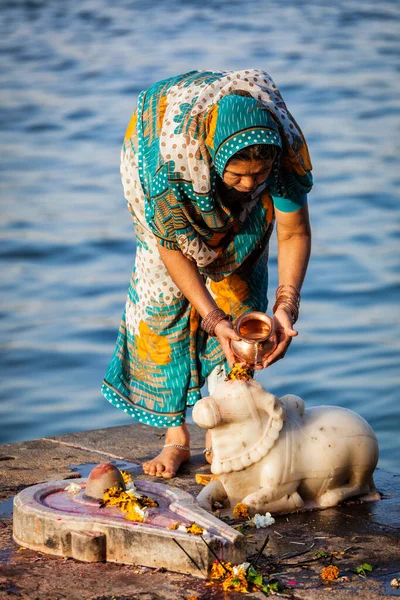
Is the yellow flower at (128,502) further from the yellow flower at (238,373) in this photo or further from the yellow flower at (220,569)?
the yellow flower at (238,373)

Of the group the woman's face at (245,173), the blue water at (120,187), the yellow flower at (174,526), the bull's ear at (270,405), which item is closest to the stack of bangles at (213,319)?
the bull's ear at (270,405)

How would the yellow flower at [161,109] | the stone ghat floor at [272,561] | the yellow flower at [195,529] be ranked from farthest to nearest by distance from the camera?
the yellow flower at [161,109] < the yellow flower at [195,529] < the stone ghat floor at [272,561]

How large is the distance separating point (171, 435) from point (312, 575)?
1.42 metres

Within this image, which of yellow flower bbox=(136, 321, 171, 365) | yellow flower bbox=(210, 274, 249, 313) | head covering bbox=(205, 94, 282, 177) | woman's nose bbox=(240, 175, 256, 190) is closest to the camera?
head covering bbox=(205, 94, 282, 177)

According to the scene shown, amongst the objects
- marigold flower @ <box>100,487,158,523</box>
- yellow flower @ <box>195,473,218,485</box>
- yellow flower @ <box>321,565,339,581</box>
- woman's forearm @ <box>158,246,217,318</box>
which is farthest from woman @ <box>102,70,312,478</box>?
yellow flower @ <box>321,565,339,581</box>

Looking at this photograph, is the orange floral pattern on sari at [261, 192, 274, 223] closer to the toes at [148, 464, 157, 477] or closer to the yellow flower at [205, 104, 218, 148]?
the yellow flower at [205, 104, 218, 148]

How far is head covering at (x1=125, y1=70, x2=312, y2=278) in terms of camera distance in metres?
3.87

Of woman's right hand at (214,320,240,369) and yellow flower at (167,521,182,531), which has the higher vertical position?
woman's right hand at (214,320,240,369)

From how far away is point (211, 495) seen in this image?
4016mm

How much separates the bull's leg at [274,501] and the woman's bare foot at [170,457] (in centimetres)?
64

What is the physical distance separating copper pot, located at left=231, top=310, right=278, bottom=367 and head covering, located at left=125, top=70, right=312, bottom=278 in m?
0.36

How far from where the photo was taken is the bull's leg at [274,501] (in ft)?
12.9

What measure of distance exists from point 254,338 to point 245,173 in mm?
572

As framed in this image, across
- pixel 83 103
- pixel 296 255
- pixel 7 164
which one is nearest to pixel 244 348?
pixel 296 255
